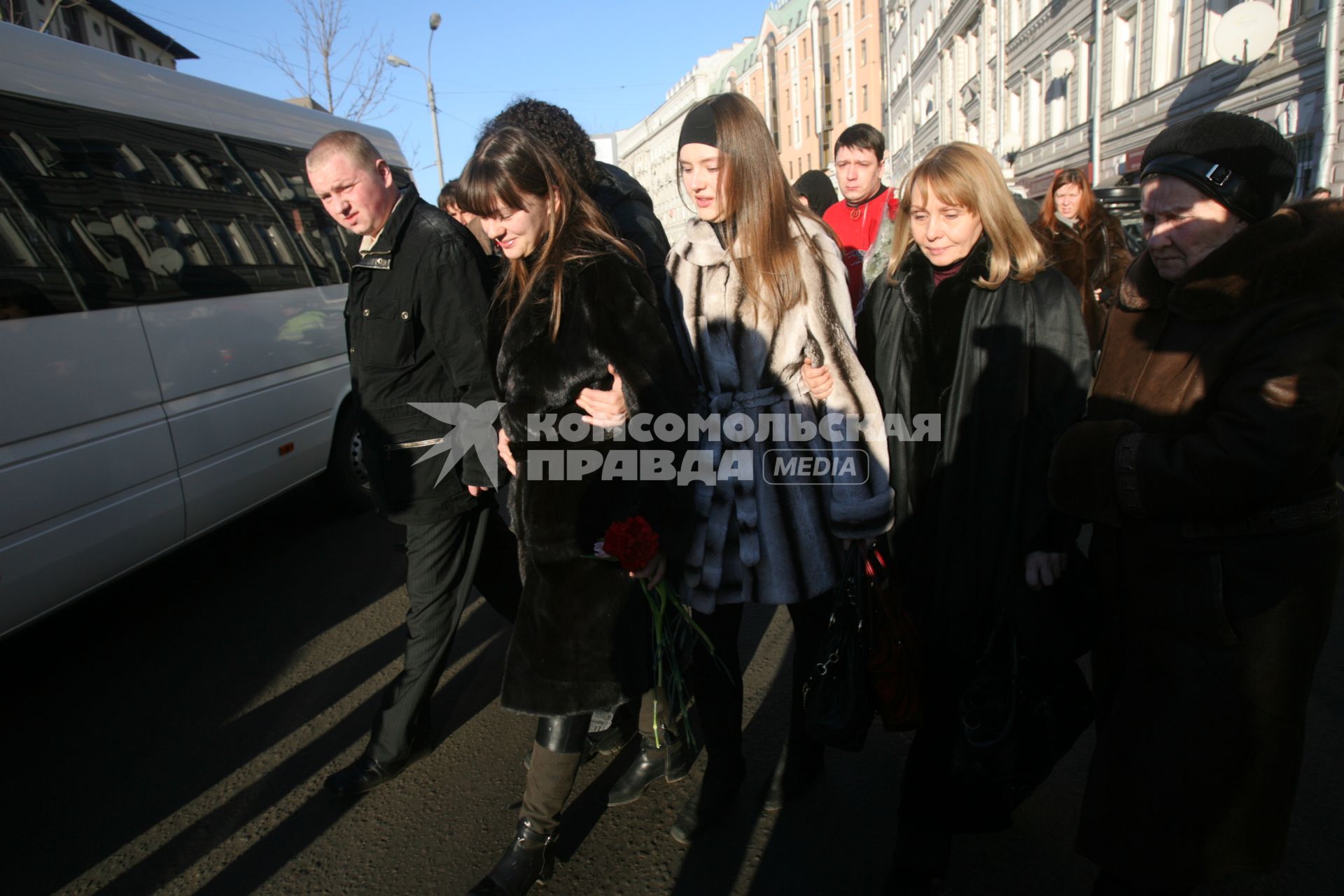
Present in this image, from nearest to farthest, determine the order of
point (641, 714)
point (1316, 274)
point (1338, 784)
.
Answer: point (1316, 274) → point (1338, 784) → point (641, 714)

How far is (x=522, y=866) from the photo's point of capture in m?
2.31

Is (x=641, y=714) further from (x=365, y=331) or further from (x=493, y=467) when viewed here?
(x=365, y=331)

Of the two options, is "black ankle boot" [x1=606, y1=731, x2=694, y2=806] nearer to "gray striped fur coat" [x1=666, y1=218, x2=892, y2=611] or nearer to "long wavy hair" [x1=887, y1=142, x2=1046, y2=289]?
"gray striped fur coat" [x1=666, y1=218, x2=892, y2=611]

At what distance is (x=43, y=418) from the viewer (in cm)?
329

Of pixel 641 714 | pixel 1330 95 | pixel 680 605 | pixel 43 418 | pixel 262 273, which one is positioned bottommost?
pixel 641 714

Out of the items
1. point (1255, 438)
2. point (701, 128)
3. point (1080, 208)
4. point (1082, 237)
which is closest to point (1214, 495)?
point (1255, 438)

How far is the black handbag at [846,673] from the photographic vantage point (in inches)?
91.5

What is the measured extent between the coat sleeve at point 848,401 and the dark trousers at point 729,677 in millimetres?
357

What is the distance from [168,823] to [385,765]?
2.29 feet

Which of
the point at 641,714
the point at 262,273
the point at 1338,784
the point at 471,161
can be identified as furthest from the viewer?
the point at 262,273

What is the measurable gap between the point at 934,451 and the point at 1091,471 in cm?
50

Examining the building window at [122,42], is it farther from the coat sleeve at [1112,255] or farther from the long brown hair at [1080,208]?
the coat sleeve at [1112,255]

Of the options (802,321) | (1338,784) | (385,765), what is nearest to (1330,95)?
(1338,784)

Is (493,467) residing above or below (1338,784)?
above
